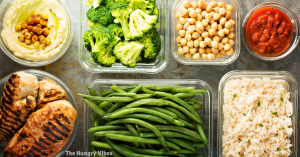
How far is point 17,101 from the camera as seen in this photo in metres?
2.06

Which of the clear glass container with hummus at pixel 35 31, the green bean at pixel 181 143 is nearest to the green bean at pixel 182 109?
the green bean at pixel 181 143

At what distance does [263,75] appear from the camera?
7.87 feet

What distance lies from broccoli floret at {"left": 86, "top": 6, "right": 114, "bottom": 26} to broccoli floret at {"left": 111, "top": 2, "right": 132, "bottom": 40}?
3.5 inches

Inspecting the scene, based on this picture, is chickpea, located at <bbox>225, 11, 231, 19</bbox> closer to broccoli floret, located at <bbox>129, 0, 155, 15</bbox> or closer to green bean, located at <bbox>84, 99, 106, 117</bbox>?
broccoli floret, located at <bbox>129, 0, 155, 15</bbox>

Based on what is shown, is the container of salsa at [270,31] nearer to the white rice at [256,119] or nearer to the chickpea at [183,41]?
the white rice at [256,119]

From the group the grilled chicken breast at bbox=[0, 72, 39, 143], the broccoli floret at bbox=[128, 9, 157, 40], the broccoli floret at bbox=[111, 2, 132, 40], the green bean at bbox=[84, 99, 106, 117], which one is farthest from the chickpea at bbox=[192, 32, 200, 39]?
the grilled chicken breast at bbox=[0, 72, 39, 143]

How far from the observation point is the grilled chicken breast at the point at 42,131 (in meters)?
2.03

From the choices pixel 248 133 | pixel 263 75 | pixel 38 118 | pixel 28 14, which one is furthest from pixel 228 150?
pixel 28 14

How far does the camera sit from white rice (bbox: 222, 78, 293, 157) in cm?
224

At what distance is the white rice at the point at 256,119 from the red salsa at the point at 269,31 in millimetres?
352

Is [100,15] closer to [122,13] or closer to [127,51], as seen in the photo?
[122,13]

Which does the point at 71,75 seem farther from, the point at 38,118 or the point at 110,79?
the point at 38,118

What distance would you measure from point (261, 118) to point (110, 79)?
1.64 metres

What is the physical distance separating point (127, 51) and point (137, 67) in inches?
11.5
